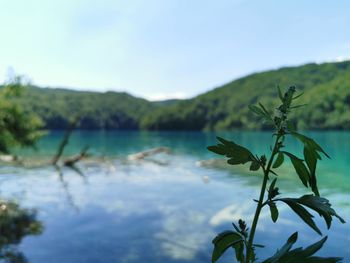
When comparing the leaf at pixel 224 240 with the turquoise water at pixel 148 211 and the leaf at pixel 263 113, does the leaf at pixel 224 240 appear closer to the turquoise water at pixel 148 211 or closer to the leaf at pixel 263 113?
the leaf at pixel 263 113

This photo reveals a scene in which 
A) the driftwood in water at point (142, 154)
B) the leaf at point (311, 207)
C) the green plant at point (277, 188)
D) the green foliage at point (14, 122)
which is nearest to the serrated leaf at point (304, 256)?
the green plant at point (277, 188)

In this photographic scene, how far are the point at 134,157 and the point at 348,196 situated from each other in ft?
103

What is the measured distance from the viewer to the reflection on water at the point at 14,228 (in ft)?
49.0

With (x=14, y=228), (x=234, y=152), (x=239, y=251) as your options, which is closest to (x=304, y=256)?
(x=239, y=251)

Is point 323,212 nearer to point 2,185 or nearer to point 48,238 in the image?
point 48,238

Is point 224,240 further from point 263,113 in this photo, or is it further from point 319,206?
point 263,113

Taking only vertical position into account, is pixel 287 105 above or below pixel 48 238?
above

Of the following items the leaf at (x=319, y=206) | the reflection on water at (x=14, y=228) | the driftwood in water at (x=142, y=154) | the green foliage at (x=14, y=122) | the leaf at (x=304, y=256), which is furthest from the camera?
the driftwood in water at (x=142, y=154)

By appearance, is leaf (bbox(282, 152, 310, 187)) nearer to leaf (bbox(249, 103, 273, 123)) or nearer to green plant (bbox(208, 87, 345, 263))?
green plant (bbox(208, 87, 345, 263))

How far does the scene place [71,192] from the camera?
2930 cm

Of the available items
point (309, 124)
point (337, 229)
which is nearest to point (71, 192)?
point (337, 229)

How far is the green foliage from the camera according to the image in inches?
982

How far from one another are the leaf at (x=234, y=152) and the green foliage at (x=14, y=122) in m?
24.9

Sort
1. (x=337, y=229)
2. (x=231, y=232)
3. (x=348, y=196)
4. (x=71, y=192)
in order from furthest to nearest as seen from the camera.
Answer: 1. (x=71, y=192)
2. (x=348, y=196)
3. (x=337, y=229)
4. (x=231, y=232)
